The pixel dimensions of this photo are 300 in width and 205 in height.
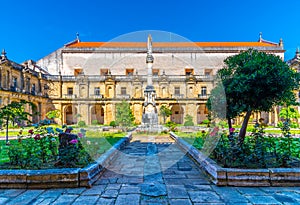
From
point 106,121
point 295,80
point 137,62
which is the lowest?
point 106,121

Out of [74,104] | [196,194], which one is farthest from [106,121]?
[196,194]

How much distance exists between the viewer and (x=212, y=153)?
543cm

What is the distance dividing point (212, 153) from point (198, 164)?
Answer: 1.58 feet

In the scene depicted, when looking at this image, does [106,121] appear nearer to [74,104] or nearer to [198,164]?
[74,104]

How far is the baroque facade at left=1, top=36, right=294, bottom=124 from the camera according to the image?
31.6 m

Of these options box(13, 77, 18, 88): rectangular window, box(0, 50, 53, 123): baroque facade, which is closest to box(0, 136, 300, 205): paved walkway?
box(0, 50, 53, 123): baroque facade

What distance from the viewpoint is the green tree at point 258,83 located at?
6137 millimetres

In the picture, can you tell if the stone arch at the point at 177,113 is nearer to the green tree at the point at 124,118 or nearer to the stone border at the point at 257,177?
the green tree at the point at 124,118

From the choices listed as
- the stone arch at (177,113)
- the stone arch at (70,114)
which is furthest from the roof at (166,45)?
the stone arch at (177,113)

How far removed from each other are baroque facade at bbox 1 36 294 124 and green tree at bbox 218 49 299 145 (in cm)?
2403

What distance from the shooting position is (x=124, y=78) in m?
32.9

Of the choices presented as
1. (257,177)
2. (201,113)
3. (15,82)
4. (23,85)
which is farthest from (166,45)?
(257,177)

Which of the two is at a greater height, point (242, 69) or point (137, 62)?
point (137, 62)

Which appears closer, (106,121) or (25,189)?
(25,189)
